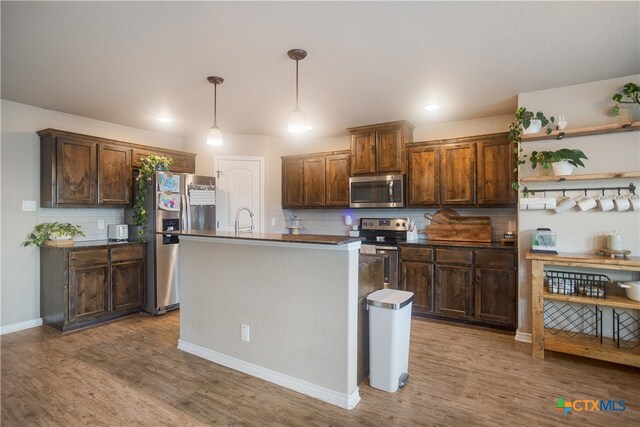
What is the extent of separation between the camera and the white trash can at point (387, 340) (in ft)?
7.78

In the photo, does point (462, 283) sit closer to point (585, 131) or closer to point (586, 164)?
point (586, 164)

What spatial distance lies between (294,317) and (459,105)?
2.96m

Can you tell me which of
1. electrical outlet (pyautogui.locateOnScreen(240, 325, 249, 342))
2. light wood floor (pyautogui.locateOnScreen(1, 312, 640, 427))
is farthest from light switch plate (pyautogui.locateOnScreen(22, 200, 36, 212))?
electrical outlet (pyautogui.locateOnScreen(240, 325, 249, 342))

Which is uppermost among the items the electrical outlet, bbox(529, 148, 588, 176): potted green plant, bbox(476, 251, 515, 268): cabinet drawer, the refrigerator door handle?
bbox(529, 148, 588, 176): potted green plant

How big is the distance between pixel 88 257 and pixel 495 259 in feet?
15.1

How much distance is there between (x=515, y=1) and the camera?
192 centimetres

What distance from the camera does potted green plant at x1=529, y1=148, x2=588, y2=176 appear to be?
302 centimetres

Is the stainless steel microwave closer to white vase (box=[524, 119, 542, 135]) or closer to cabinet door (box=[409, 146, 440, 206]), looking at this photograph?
cabinet door (box=[409, 146, 440, 206])

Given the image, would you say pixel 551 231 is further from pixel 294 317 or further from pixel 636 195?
pixel 294 317

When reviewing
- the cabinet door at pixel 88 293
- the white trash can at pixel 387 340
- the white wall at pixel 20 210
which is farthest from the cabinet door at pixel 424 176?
the white wall at pixel 20 210

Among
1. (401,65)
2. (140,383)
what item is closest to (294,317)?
(140,383)

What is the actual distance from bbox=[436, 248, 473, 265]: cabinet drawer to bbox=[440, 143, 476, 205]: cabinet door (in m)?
0.65

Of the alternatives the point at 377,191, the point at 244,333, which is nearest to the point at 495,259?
the point at 377,191

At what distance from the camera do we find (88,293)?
12.3 ft
